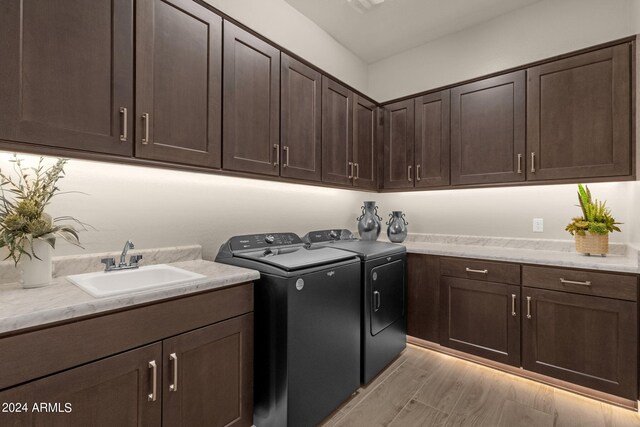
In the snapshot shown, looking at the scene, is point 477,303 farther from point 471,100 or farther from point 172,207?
point 172,207

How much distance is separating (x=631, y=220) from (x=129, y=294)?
10.5 feet

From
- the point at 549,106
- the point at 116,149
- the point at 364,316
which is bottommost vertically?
the point at 364,316

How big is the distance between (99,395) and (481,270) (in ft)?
7.92

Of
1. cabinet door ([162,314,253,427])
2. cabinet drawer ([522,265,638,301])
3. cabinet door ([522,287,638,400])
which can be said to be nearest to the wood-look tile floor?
cabinet door ([522,287,638,400])

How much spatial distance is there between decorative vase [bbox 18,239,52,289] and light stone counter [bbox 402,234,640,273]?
242 centimetres

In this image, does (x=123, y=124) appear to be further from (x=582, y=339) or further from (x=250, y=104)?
(x=582, y=339)

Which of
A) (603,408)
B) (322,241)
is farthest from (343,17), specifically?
(603,408)

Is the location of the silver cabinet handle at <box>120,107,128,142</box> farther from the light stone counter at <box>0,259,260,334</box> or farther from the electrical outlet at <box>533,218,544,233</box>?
the electrical outlet at <box>533,218,544,233</box>

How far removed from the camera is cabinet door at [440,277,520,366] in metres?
2.20

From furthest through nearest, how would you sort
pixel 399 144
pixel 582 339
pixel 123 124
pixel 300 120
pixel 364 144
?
1. pixel 399 144
2. pixel 364 144
3. pixel 300 120
4. pixel 582 339
5. pixel 123 124

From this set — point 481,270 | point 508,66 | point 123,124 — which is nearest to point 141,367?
point 123,124

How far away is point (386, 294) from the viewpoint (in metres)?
2.36

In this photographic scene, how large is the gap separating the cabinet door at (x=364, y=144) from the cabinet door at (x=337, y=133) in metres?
0.08

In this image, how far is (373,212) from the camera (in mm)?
3033
